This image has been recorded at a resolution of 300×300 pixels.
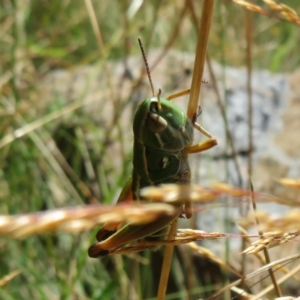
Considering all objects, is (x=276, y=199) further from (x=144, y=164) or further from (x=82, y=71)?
(x=82, y=71)

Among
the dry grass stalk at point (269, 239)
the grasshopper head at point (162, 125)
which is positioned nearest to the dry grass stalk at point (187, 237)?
the dry grass stalk at point (269, 239)

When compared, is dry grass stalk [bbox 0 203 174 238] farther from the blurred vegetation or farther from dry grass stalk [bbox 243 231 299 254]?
the blurred vegetation

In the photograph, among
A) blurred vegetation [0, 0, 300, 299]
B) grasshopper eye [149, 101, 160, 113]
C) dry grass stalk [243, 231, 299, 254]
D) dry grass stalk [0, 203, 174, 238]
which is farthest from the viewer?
blurred vegetation [0, 0, 300, 299]

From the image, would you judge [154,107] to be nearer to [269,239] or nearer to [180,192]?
[269,239]

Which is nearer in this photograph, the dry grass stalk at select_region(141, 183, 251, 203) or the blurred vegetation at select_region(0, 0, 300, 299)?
the dry grass stalk at select_region(141, 183, 251, 203)

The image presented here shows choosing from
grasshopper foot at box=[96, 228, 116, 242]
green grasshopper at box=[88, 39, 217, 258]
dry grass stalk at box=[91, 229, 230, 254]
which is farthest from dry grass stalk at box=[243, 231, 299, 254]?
grasshopper foot at box=[96, 228, 116, 242]

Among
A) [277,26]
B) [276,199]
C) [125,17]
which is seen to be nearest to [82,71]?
[125,17]
